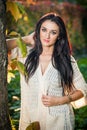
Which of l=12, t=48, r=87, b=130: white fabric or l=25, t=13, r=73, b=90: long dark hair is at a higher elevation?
l=25, t=13, r=73, b=90: long dark hair

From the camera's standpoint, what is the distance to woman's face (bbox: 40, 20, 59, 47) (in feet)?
10.1

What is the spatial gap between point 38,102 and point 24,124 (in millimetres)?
208

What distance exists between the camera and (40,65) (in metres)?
3.07

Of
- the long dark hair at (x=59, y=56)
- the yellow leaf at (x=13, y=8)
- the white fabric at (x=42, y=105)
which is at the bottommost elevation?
the white fabric at (x=42, y=105)

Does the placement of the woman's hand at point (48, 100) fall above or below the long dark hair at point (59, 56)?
below

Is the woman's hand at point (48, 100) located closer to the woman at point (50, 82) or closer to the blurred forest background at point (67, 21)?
the woman at point (50, 82)

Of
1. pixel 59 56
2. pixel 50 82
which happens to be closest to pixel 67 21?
pixel 59 56

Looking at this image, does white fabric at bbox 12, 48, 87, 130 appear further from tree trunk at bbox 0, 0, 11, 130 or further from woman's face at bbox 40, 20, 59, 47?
tree trunk at bbox 0, 0, 11, 130

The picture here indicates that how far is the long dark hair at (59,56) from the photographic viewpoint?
10.1 ft

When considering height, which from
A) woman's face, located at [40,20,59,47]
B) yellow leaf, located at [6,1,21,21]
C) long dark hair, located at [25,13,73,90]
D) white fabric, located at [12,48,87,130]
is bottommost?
white fabric, located at [12,48,87,130]

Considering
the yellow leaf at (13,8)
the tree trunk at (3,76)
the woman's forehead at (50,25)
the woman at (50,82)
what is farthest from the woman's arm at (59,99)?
the yellow leaf at (13,8)

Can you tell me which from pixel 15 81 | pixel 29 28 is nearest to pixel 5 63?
pixel 15 81

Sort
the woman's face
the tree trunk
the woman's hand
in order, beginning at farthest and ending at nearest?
the woman's face → the woman's hand → the tree trunk

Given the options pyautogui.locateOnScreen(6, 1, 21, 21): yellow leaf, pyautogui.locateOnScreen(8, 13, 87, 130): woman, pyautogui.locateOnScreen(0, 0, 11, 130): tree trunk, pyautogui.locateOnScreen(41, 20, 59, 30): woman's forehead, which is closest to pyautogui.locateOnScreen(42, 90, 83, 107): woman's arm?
pyautogui.locateOnScreen(8, 13, 87, 130): woman
